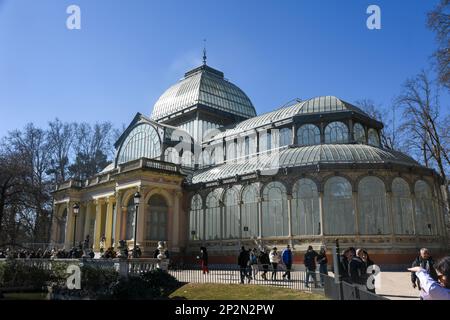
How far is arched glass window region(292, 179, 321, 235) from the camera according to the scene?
2672cm

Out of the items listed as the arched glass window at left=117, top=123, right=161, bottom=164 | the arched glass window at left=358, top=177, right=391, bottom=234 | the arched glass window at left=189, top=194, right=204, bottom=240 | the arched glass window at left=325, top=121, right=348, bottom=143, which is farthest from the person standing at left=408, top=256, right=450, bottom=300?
the arched glass window at left=117, top=123, right=161, bottom=164

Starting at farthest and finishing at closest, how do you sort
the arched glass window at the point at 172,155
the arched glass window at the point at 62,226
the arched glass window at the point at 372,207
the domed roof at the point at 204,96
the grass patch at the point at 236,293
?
the domed roof at the point at 204,96 < the arched glass window at the point at 62,226 < the arched glass window at the point at 172,155 < the arched glass window at the point at 372,207 < the grass patch at the point at 236,293

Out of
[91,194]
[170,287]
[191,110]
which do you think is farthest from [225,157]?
[170,287]

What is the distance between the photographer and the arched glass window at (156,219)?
1289 inches

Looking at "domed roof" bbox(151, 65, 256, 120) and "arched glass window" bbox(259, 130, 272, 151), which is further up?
"domed roof" bbox(151, 65, 256, 120)

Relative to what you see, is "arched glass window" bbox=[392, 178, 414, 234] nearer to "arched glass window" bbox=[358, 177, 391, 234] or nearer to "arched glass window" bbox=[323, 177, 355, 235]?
"arched glass window" bbox=[358, 177, 391, 234]

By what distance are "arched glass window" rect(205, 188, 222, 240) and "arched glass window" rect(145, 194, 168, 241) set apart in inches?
146

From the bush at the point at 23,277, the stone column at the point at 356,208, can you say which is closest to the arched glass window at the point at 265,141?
the stone column at the point at 356,208

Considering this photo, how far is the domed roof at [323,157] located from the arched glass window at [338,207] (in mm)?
1522

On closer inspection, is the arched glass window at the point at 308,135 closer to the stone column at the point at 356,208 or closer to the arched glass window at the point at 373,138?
the arched glass window at the point at 373,138

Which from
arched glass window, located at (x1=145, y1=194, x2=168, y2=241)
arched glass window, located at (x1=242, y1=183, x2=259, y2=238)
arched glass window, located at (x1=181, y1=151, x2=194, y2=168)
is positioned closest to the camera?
arched glass window, located at (x1=242, y1=183, x2=259, y2=238)

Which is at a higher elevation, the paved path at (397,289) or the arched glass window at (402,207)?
the arched glass window at (402,207)

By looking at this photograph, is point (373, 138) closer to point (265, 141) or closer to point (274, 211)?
point (265, 141)
